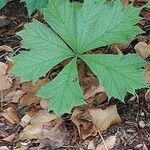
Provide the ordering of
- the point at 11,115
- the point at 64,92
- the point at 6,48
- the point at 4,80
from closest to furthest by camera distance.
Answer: the point at 64,92 → the point at 11,115 → the point at 4,80 → the point at 6,48

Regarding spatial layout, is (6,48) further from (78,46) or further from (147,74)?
(147,74)

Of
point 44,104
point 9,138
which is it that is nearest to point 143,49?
point 44,104

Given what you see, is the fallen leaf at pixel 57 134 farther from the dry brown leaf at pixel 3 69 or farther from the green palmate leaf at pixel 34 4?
the green palmate leaf at pixel 34 4

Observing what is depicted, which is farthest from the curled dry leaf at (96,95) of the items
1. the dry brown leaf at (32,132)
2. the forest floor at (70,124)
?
the dry brown leaf at (32,132)

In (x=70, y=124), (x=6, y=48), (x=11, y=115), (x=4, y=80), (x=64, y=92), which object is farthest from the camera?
(x=6, y=48)

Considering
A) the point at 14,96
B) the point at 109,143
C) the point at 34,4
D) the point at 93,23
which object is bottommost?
the point at 109,143

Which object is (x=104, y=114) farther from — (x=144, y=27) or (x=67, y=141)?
(x=144, y=27)

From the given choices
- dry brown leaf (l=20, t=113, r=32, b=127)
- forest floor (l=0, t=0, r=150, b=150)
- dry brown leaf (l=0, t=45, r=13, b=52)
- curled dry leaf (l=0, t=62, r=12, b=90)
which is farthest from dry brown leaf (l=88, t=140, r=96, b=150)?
dry brown leaf (l=0, t=45, r=13, b=52)
